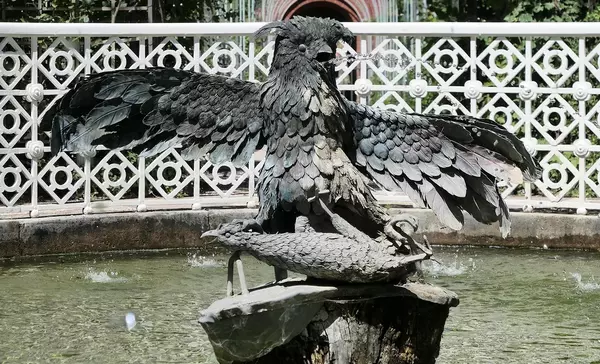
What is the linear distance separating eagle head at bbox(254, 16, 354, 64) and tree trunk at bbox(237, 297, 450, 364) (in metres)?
1.11

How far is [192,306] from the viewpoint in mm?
7191

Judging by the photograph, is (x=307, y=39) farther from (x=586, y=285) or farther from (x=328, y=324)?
(x=586, y=285)

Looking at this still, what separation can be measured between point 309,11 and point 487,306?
12.4m

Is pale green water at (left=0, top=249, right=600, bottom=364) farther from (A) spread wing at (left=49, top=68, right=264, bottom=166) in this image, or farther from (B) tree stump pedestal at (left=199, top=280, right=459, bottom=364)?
(A) spread wing at (left=49, top=68, right=264, bottom=166)

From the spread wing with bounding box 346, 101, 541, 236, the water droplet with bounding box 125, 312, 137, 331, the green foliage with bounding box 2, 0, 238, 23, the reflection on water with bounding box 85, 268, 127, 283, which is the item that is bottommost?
the water droplet with bounding box 125, 312, 137, 331

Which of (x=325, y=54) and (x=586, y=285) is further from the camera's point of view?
(x=586, y=285)

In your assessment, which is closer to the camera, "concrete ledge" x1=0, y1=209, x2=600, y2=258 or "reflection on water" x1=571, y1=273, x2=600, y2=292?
"reflection on water" x1=571, y1=273, x2=600, y2=292

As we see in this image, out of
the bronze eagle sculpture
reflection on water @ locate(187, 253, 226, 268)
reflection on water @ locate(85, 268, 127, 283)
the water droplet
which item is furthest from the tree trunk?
reflection on water @ locate(187, 253, 226, 268)

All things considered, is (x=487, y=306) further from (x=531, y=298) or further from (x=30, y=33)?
(x=30, y=33)

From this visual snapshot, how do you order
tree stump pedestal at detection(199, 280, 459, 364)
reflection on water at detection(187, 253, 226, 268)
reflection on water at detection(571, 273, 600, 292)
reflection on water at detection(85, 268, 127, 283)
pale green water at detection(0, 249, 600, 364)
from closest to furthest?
tree stump pedestal at detection(199, 280, 459, 364) → pale green water at detection(0, 249, 600, 364) → reflection on water at detection(571, 273, 600, 292) → reflection on water at detection(85, 268, 127, 283) → reflection on water at detection(187, 253, 226, 268)

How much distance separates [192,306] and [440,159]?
8.08 feet

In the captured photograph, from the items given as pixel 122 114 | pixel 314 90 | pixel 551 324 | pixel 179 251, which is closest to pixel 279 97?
pixel 314 90

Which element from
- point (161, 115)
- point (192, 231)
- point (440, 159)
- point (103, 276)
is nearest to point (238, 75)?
point (192, 231)

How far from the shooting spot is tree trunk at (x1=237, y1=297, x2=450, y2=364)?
189 inches
